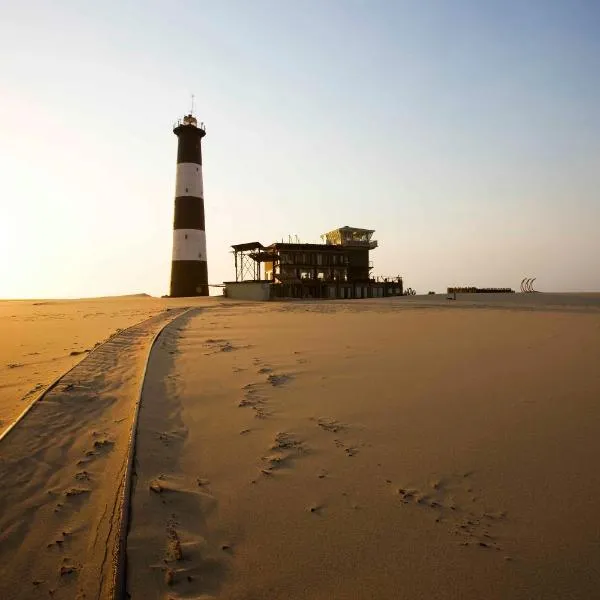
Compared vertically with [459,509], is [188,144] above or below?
above

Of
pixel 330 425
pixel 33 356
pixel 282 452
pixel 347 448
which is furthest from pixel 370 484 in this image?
pixel 33 356

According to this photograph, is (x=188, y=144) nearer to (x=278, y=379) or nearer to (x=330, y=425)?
(x=278, y=379)

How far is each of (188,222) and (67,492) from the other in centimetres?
3585

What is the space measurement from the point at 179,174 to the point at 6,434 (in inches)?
1449

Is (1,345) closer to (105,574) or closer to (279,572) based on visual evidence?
(105,574)

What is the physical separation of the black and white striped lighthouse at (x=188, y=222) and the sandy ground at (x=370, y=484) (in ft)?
105

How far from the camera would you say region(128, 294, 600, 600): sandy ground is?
2453 millimetres

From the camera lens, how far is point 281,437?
14.5 ft

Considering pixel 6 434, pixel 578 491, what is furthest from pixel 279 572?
pixel 6 434

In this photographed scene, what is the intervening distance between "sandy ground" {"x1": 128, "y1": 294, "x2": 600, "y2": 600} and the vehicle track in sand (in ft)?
0.65

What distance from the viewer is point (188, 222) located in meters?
37.4

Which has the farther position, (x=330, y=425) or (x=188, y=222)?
(x=188, y=222)

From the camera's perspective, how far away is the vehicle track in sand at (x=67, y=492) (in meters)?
2.53

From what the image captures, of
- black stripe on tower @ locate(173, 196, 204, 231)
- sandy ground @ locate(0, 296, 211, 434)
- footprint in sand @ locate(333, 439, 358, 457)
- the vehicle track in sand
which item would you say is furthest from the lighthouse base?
footprint in sand @ locate(333, 439, 358, 457)
